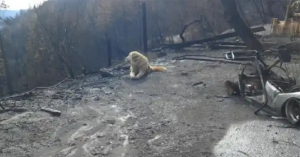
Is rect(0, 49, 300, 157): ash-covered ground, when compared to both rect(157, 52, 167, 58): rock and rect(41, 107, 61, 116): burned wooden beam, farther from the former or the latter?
rect(157, 52, 167, 58): rock

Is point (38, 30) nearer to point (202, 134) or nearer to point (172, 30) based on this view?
point (172, 30)

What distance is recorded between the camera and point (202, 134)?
648 cm

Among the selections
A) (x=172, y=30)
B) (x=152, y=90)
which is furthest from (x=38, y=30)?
(x=152, y=90)

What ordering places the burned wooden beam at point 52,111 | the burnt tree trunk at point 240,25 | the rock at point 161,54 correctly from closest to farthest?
1. the burned wooden beam at point 52,111
2. the burnt tree trunk at point 240,25
3. the rock at point 161,54

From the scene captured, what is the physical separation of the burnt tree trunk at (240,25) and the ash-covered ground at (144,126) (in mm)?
5447

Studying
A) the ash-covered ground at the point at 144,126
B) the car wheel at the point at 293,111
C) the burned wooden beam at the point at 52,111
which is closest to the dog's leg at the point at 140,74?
the ash-covered ground at the point at 144,126

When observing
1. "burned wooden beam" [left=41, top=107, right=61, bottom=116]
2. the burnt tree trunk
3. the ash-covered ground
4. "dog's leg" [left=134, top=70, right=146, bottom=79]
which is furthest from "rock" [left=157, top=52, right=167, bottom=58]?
"burned wooden beam" [left=41, top=107, right=61, bottom=116]

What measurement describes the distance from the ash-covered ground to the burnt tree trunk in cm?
545

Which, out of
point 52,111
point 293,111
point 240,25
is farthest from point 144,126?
point 240,25

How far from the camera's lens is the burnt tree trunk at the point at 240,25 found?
51.7ft

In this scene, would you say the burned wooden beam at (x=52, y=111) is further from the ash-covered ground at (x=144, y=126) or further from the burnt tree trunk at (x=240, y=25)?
the burnt tree trunk at (x=240, y=25)

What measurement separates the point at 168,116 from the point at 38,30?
96.9 ft

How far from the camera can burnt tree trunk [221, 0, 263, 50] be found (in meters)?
15.8

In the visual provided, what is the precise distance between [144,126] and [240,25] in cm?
1050
